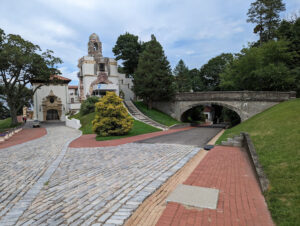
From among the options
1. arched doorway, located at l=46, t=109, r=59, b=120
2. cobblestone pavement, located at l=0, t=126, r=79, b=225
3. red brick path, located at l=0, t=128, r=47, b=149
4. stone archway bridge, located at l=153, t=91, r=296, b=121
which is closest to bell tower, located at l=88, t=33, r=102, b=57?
arched doorway, located at l=46, t=109, r=59, b=120

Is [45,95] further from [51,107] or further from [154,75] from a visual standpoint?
[154,75]

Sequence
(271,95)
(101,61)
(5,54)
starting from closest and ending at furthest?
(5,54)
(271,95)
(101,61)

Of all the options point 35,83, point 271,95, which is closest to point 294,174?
point 271,95

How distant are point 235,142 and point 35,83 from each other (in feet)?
130

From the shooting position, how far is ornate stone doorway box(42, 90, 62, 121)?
127 feet

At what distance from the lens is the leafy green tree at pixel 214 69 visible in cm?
5719

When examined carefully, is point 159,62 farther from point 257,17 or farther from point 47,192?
point 47,192

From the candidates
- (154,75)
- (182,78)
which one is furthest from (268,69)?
(182,78)

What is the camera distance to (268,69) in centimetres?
2592

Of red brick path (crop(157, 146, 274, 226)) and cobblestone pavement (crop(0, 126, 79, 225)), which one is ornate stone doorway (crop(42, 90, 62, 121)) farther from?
red brick path (crop(157, 146, 274, 226))

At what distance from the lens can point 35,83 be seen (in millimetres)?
36312

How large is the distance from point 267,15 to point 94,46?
124ft

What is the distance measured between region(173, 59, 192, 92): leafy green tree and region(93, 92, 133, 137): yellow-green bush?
4181 cm

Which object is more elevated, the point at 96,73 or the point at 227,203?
the point at 96,73
